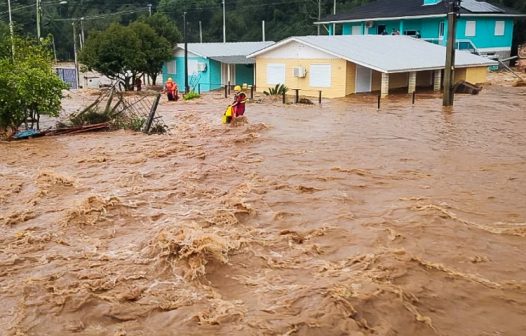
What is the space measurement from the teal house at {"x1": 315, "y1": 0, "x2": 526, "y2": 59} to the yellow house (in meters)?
7.76

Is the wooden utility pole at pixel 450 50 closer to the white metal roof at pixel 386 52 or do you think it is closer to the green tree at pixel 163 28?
the white metal roof at pixel 386 52

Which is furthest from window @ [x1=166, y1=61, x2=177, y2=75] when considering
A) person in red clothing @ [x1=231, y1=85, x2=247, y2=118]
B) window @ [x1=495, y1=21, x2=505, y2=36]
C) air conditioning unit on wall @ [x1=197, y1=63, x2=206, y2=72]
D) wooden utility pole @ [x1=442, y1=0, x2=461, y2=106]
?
window @ [x1=495, y1=21, x2=505, y2=36]

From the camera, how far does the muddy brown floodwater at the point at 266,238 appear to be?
6.47 meters

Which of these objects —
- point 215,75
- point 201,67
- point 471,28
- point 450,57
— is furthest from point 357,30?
point 450,57

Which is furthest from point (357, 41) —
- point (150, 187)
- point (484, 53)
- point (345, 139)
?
point (150, 187)

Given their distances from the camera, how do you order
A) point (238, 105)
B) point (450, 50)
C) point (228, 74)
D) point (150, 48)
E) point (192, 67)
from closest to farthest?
point (238, 105) < point (450, 50) < point (150, 48) < point (228, 74) < point (192, 67)

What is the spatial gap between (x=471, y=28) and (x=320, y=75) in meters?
19.3

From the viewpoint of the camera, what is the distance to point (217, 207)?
1049 centimetres

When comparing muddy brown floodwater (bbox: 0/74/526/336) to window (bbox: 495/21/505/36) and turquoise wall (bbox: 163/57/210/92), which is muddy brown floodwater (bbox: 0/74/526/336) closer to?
turquoise wall (bbox: 163/57/210/92)

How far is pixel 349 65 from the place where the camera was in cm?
3192

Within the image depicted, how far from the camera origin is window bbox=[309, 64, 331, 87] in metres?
32.3

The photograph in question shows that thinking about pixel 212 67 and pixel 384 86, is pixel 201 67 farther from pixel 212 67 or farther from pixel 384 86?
pixel 384 86

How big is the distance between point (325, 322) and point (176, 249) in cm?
282

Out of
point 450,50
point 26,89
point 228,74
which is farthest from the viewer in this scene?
point 228,74
